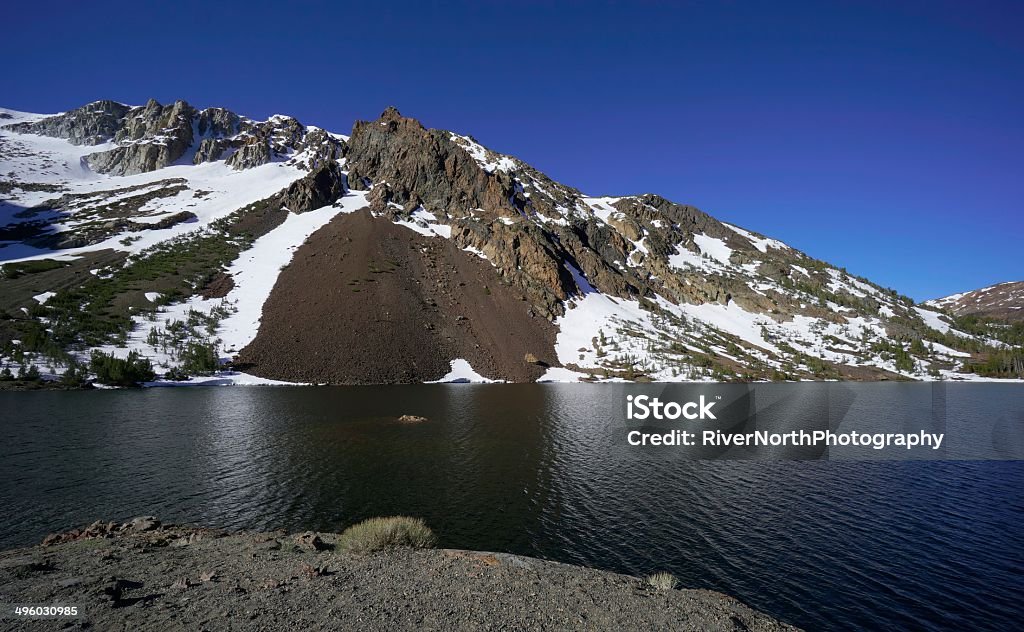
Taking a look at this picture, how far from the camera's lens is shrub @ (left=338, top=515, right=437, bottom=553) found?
15102 mm

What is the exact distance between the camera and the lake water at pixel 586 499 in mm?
16031

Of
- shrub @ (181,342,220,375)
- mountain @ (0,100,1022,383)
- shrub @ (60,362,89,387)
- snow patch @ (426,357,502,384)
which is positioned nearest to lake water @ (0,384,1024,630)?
shrub @ (60,362,89,387)

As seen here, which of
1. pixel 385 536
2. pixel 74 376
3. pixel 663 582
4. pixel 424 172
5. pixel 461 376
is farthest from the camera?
pixel 424 172

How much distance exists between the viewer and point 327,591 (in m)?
11.2

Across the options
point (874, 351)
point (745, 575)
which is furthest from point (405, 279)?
point (874, 351)

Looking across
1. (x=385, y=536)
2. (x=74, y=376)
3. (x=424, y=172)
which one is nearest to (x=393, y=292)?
(x=74, y=376)

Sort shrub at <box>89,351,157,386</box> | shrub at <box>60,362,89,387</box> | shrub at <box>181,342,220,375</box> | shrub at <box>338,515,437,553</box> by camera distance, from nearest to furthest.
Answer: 1. shrub at <box>338,515,437,553</box>
2. shrub at <box>60,362,89,387</box>
3. shrub at <box>89,351,157,386</box>
4. shrub at <box>181,342,220,375</box>

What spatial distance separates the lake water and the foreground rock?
12.5 ft

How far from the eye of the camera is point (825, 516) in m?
22.3

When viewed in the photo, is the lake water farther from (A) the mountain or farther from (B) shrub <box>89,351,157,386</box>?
(A) the mountain

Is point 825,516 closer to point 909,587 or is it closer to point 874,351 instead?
point 909,587

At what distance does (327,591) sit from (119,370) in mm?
78620

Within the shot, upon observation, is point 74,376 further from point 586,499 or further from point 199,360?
point 586,499

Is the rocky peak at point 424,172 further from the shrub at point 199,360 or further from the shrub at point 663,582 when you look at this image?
the shrub at point 663,582
